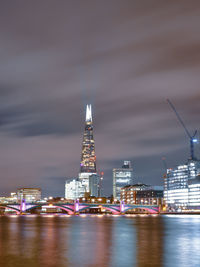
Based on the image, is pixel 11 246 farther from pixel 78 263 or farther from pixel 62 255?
pixel 78 263

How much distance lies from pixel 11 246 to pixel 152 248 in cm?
1787

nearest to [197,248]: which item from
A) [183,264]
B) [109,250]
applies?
[109,250]

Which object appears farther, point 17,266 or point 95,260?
point 95,260

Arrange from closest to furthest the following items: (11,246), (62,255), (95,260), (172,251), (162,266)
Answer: (162,266) → (95,260) → (62,255) → (172,251) → (11,246)

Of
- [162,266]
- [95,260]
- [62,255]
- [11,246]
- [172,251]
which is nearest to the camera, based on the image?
[162,266]

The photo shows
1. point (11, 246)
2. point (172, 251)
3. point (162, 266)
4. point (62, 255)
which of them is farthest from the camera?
point (11, 246)

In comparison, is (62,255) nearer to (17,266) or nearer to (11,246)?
(17,266)

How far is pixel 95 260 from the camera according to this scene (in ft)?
134

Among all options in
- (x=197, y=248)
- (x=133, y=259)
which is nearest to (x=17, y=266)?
(x=133, y=259)

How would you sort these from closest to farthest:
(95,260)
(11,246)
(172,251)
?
(95,260), (172,251), (11,246)

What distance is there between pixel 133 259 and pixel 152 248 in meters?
10.9

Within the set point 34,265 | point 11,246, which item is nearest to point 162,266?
point 34,265

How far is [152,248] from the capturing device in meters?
51.9

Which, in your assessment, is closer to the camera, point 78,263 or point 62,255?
point 78,263
